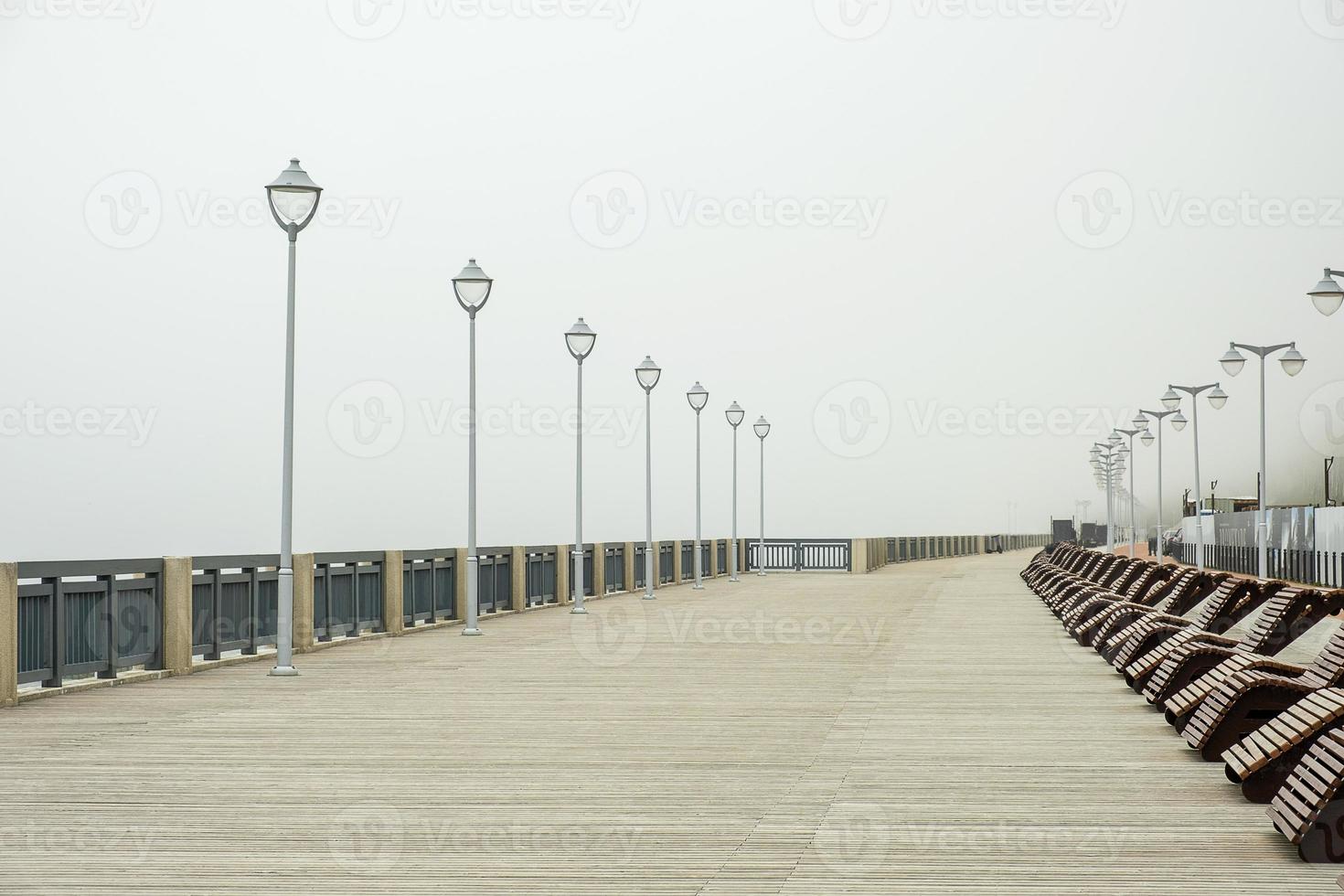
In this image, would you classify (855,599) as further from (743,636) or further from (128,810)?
(128,810)

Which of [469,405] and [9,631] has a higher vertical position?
[469,405]

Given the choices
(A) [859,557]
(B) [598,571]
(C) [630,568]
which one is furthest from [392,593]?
(A) [859,557]

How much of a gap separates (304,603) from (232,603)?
1.65 m

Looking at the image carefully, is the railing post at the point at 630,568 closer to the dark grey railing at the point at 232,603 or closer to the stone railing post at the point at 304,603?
the stone railing post at the point at 304,603

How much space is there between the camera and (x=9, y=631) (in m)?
13.0

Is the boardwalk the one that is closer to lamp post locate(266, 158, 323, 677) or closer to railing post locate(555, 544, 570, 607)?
lamp post locate(266, 158, 323, 677)

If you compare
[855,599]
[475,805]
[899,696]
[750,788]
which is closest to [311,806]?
[475,805]

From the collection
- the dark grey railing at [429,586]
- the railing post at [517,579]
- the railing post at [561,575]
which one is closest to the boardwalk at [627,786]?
the dark grey railing at [429,586]

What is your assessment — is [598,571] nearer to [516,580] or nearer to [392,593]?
[516,580]

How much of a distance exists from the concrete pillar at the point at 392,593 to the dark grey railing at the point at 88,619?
5904mm

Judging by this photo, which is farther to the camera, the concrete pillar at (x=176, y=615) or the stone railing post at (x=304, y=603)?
the stone railing post at (x=304, y=603)

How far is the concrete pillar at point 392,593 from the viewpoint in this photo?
72.0ft

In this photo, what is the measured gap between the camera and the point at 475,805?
828 cm

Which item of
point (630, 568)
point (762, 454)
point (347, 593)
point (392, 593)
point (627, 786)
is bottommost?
point (630, 568)
